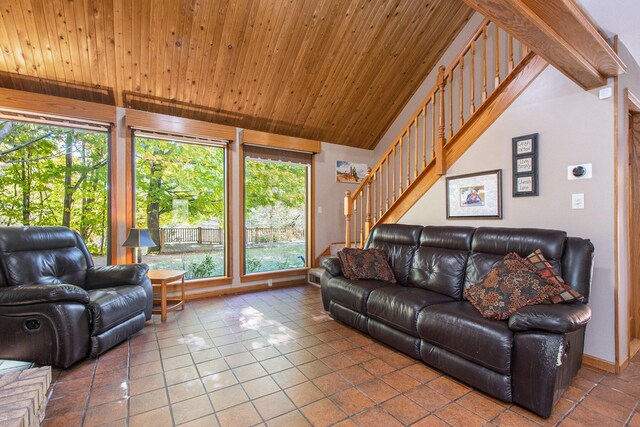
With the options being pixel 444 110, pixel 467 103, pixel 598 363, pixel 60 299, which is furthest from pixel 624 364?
pixel 60 299

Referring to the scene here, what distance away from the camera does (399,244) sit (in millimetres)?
3504

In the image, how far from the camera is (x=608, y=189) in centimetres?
236

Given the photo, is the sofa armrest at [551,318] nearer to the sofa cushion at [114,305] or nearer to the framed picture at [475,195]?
the framed picture at [475,195]

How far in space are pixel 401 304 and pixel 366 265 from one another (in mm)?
803

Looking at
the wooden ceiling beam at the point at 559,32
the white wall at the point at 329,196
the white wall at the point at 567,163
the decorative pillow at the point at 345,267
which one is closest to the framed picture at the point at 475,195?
the white wall at the point at 567,163

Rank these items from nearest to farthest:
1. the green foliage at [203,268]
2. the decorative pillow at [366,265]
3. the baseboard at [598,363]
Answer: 1. the baseboard at [598,363]
2. the decorative pillow at [366,265]
3. the green foliage at [203,268]

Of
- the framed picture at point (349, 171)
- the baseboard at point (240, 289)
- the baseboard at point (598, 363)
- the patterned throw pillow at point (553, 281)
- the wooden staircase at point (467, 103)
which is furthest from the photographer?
the framed picture at point (349, 171)

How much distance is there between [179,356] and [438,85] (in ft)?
12.5

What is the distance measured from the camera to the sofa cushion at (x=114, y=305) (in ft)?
8.31

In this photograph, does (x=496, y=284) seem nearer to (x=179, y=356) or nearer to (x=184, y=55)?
(x=179, y=356)

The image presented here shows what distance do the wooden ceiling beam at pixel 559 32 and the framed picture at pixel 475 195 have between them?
1083mm

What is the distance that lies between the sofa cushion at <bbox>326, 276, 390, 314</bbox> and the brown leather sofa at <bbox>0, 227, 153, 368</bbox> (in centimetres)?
194

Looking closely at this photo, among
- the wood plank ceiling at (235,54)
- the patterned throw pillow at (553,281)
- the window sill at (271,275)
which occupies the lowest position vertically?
the window sill at (271,275)

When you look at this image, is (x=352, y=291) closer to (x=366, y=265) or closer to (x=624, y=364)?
(x=366, y=265)
